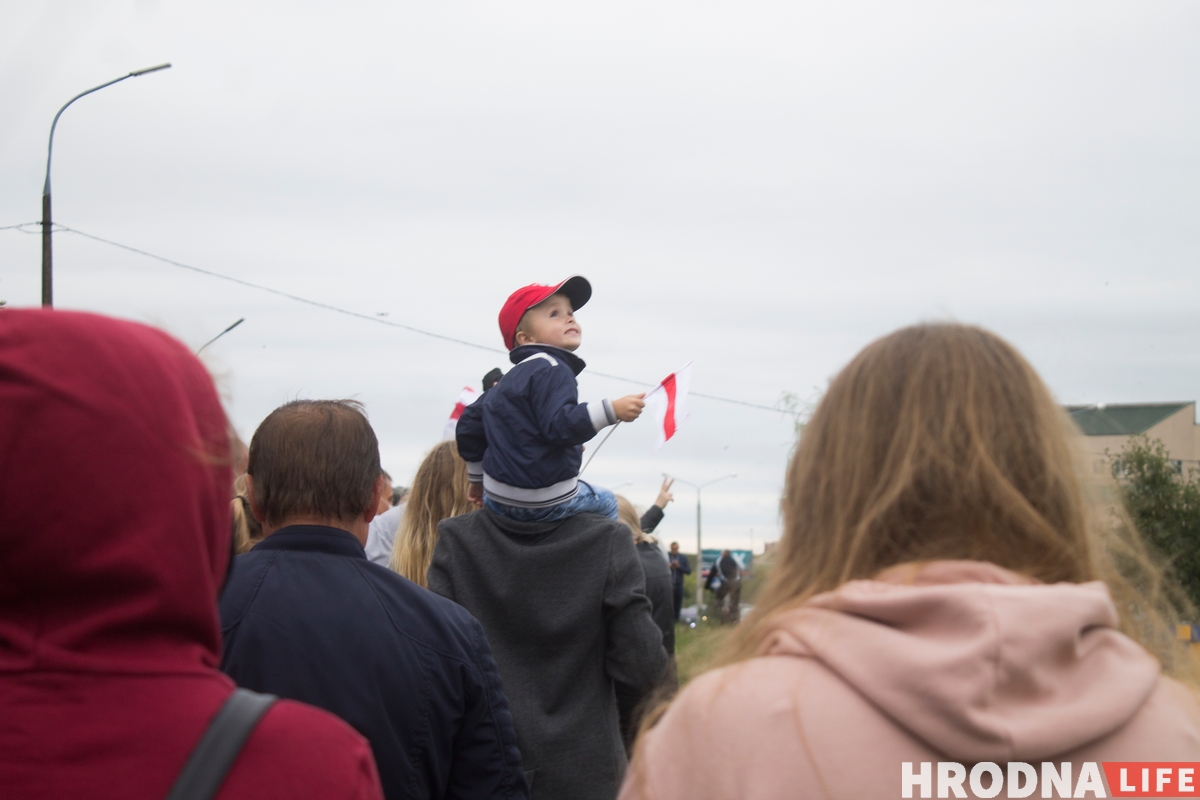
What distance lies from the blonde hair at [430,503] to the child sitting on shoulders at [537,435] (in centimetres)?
23

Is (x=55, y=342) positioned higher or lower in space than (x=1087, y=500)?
higher

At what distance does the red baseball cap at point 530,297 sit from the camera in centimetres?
454

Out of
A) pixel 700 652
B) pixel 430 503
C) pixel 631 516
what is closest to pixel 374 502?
pixel 700 652

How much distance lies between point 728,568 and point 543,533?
82.6ft

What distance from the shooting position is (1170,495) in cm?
3316

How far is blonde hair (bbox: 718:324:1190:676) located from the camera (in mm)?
1645

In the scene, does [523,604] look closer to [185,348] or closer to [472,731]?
[472,731]

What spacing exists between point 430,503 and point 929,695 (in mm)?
3408

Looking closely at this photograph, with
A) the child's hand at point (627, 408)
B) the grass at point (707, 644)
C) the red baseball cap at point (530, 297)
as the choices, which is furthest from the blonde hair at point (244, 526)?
the grass at point (707, 644)

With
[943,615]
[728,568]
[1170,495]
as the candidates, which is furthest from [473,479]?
[1170,495]

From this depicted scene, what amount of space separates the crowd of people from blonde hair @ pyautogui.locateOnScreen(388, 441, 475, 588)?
1930mm

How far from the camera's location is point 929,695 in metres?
1.43

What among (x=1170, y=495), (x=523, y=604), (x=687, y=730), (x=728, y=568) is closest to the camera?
(x=687, y=730)

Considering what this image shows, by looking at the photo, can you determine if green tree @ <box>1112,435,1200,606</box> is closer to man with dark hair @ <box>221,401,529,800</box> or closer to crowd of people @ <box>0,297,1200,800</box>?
man with dark hair @ <box>221,401,529,800</box>
